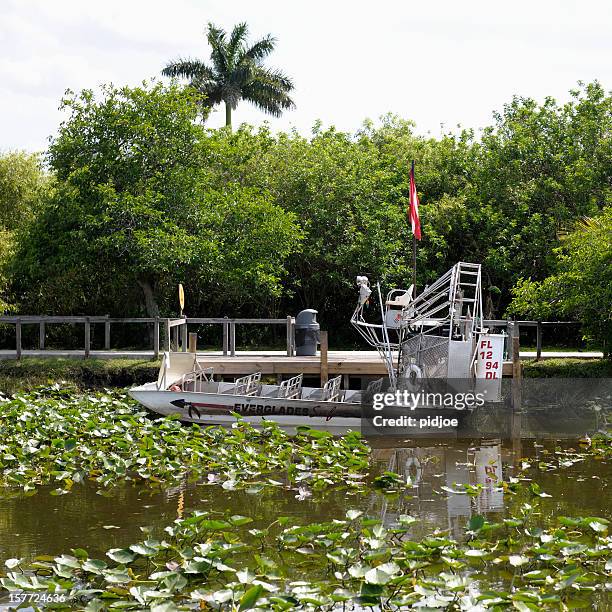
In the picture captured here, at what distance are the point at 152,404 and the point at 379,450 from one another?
4672mm

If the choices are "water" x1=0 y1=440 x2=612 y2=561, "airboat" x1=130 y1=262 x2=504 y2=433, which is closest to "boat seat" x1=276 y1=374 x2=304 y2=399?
"airboat" x1=130 y1=262 x2=504 y2=433

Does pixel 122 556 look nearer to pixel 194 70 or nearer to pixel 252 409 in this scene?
pixel 252 409

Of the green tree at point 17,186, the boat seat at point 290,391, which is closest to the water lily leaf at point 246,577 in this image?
the boat seat at point 290,391

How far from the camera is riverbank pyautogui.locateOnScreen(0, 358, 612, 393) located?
21.2 m

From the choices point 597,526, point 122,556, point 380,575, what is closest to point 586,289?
point 597,526

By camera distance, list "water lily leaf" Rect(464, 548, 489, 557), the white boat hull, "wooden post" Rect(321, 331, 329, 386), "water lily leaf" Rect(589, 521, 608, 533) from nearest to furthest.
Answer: "water lily leaf" Rect(464, 548, 489, 557) → "water lily leaf" Rect(589, 521, 608, 533) → the white boat hull → "wooden post" Rect(321, 331, 329, 386)

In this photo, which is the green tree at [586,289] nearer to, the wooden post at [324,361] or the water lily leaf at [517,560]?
the wooden post at [324,361]

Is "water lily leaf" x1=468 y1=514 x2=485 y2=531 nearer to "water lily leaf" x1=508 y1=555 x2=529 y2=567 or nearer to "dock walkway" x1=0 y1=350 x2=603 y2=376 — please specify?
"water lily leaf" x1=508 y1=555 x2=529 y2=567

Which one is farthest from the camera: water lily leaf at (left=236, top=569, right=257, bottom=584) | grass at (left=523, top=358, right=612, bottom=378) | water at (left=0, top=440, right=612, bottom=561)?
grass at (left=523, top=358, right=612, bottom=378)

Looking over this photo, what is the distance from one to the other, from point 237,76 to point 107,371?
21974 mm

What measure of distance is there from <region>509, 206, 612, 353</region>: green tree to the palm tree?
21.1 m

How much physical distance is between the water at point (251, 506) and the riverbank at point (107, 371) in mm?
7693

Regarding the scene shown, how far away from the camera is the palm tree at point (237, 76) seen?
40312 mm

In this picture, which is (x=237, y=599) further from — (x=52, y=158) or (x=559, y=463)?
(x=52, y=158)
